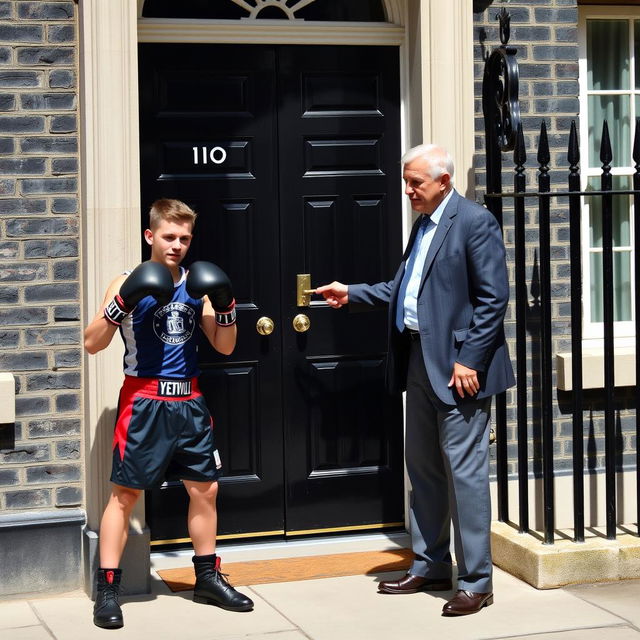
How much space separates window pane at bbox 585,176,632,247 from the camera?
700cm

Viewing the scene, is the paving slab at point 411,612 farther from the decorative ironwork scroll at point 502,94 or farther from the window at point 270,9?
the window at point 270,9

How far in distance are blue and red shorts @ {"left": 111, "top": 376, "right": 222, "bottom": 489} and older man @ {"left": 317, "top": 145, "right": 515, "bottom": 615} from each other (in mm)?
989

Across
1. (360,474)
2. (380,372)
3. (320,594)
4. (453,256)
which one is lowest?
(320,594)

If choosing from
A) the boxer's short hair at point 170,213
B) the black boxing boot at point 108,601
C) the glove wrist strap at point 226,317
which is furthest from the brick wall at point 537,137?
the black boxing boot at point 108,601

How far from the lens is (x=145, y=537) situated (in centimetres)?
592

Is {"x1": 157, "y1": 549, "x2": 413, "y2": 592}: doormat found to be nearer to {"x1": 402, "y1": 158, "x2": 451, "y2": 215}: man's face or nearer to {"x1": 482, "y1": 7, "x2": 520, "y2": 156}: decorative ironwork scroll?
{"x1": 402, "y1": 158, "x2": 451, "y2": 215}: man's face

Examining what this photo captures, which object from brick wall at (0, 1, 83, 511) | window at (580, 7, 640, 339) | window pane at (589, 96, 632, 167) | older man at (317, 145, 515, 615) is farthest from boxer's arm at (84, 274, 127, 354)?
window pane at (589, 96, 632, 167)

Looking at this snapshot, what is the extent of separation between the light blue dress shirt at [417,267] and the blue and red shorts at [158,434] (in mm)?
991

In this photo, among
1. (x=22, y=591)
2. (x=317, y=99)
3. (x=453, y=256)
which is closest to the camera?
(x=453, y=256)

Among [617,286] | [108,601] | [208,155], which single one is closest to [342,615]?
[108,601]

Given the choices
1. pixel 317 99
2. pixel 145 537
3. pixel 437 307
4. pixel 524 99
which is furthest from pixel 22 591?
pixel 524 99

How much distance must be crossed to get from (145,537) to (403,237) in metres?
2.02

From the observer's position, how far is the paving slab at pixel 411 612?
527 cm

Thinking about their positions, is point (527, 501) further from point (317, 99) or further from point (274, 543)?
point (317, 99)
